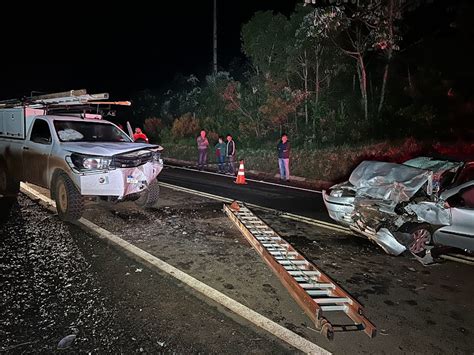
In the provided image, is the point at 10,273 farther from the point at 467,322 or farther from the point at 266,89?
the point at 266,89

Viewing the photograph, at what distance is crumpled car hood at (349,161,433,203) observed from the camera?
19.3 feet

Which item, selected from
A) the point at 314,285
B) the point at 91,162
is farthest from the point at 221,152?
the point at 314,285

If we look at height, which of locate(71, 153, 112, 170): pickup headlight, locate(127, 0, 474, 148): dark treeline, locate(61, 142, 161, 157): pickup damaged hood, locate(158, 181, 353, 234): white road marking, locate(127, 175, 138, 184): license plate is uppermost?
locate(127, 0, 474, 148): dark treeline

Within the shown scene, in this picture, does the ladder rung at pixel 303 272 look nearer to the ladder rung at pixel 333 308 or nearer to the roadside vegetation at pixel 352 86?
the ladder rung at pixel 333 308

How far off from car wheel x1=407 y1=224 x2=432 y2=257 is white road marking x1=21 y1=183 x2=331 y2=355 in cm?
Result: 294

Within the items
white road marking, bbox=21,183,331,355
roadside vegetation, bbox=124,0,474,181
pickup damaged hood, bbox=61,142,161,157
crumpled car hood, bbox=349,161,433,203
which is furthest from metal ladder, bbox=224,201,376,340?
roadside vegetation, bbox=124,0,474,181

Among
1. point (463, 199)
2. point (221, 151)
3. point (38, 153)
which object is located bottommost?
point (463, 199)

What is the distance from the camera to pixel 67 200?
7.06 m

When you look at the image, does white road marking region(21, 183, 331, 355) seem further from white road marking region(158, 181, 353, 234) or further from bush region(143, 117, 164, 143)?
bush region(143, 117, 164, 143)

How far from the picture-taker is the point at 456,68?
55.7ft

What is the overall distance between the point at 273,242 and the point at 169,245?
5.19 feet

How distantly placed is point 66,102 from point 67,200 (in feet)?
9.66

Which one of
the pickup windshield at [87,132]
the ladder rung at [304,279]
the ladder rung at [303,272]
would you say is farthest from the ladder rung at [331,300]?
the pickup windshield at [87,132]

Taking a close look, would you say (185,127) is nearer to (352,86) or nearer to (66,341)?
(352,86)
